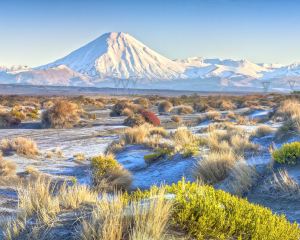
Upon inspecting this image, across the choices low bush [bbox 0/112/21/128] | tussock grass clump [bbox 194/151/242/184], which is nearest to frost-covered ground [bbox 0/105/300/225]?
tussock grass clump [bbox 194/151/242/184]

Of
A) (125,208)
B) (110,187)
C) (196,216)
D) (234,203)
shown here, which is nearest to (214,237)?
(196,216)

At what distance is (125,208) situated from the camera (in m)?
4.95

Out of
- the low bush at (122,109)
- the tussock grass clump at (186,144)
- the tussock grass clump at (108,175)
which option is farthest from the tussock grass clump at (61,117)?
the tussock grass clump at (108,175)

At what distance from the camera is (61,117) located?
3145 centimetres

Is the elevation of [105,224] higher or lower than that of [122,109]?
higher

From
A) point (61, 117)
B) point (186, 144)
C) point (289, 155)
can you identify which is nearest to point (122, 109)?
point (61, 117)

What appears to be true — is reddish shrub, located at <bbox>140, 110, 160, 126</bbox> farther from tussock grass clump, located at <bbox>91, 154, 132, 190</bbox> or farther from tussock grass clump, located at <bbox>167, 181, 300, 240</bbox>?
tussock grass clump, located at <bbox>167, 181, 300, 240</bbox>

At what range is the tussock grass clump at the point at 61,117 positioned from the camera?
3116 cm

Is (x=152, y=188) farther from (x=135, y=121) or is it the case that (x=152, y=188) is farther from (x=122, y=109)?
(x=122, y=109)

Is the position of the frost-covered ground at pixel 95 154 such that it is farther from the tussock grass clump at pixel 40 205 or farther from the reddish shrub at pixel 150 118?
the reddish shrub at pixel 150 118

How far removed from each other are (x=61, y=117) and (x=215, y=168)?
72.7 ft

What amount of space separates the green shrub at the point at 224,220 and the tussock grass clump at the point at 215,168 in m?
5.47

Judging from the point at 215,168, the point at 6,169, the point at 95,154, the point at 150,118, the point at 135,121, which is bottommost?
the point at 95,154

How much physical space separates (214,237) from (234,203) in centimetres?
71
